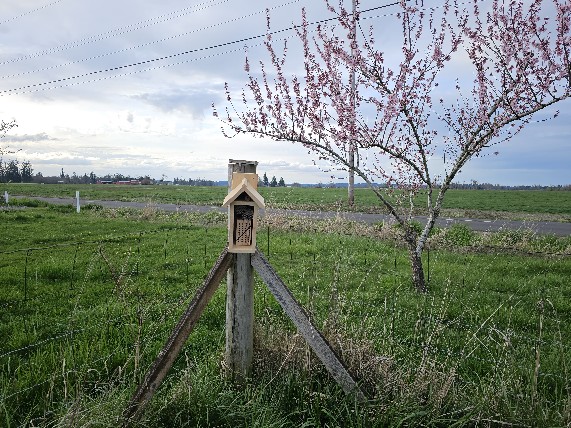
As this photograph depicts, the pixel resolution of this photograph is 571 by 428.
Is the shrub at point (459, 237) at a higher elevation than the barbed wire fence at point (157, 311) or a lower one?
higher

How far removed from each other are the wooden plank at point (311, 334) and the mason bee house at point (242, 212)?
23 centimetres

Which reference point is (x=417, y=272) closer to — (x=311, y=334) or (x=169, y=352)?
(x=311, y=334)

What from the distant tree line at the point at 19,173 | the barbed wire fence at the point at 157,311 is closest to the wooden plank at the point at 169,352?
the barbed wire fence at the point at 157,311

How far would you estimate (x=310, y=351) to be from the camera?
135 inches

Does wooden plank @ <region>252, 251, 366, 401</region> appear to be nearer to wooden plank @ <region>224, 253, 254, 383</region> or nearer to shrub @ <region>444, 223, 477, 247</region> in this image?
wooden plank @ <region>224, 253, 254, 383</region>

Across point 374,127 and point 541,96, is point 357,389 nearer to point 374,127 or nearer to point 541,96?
point 374,127

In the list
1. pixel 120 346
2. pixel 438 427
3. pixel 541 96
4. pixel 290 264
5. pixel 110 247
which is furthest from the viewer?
pixel 110 247

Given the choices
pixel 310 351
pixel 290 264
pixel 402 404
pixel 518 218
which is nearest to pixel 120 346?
pixel 310 351

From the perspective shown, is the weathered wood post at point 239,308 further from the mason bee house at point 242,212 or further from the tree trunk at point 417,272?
the tree trunk at point 417,272

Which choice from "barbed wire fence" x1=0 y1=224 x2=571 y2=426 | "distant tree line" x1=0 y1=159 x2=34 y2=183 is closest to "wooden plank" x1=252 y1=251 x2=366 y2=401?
"barbed wire fence" x1=0 y1=224 x2=571 y2=426

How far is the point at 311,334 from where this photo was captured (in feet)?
10.1

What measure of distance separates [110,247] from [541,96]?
30.1ft

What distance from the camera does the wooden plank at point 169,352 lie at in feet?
9.25

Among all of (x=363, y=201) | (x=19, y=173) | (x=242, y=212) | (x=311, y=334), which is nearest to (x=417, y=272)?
(x=311, y=334)
